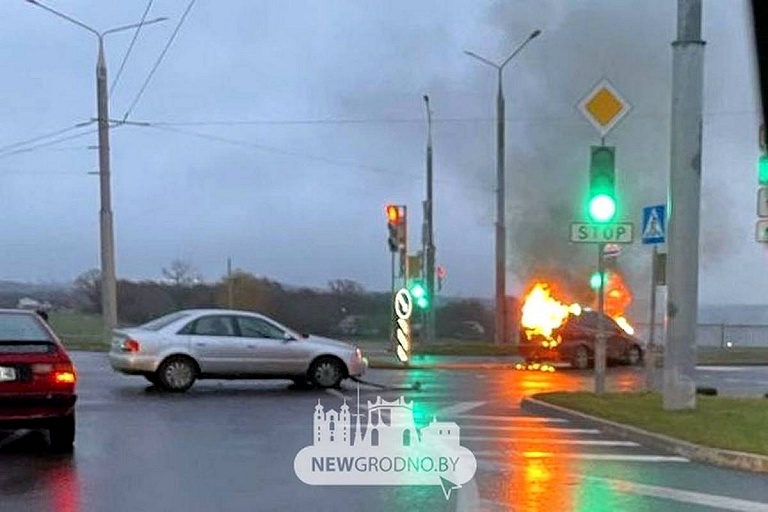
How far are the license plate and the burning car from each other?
17.1 metres

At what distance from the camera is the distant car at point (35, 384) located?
34.1 ft

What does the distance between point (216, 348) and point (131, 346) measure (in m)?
1.37

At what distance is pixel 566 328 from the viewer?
90.9ft

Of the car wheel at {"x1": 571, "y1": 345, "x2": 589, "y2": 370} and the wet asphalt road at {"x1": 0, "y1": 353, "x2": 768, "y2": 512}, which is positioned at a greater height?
the wet asphalt road at {"x1": 0, "y1": 353, "x2": 768, "y2": 512}

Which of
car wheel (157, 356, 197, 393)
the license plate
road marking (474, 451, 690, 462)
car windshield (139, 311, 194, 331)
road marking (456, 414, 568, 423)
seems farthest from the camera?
car windshield (139, 311, 194, 331)

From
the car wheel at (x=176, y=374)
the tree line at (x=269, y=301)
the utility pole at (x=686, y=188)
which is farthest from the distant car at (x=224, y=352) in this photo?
the tree line at (x=269, y=301)

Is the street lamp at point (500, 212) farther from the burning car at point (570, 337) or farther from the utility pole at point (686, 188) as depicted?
the utility pole at point (686, 188)

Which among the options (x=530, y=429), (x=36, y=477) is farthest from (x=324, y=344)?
(x=36, y=477)

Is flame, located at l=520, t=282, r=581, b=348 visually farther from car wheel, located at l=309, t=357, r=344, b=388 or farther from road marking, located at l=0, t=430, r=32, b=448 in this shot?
road marking, located at l=0, t=430, r=32, b=448

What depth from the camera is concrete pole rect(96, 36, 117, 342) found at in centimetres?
2916

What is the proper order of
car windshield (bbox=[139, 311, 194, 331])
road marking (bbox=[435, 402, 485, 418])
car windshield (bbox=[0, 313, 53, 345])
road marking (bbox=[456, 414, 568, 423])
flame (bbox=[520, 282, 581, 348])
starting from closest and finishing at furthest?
car windshield (bbox=[0, 313, 53, 345]) < road marking (bbox=[456, 414, 568, 423]) < road marking (bbox=[435, 402, 485, 418]) < car windshield (bbox=[139, 311, 194, 331]) < flame (bbox=[520, 282, 581, 348])

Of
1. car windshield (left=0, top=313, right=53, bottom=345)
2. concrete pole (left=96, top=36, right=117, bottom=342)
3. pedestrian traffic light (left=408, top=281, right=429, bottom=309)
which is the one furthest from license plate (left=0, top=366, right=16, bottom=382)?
concrete pole (left=96, top=36, right=117, bottom=342)

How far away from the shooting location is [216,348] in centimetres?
1797

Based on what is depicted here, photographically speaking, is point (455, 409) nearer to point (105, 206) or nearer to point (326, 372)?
point (326, 372)
